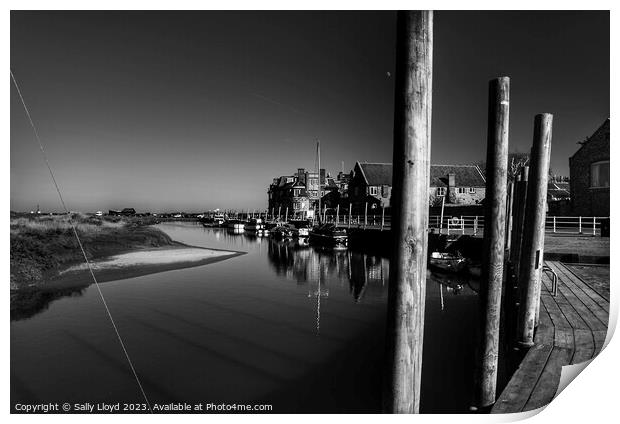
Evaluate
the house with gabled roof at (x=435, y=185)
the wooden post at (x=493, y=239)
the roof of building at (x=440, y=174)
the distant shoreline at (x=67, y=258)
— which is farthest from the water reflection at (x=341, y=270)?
the roof of building at (x=440, y=174)

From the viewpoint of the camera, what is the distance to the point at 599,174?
66.4 ft

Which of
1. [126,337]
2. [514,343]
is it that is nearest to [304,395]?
[514,343]

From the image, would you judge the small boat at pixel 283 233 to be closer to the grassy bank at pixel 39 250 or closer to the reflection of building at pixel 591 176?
the grassy bank at pixel 39 250

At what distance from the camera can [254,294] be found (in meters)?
14.8

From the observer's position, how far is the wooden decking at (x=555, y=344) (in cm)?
397

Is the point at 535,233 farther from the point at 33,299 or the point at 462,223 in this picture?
the point at 462,223

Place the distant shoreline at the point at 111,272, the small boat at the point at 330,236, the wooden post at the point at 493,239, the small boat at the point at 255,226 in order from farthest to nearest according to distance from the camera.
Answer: the small boat at the point at 255,226 → the small boat at the point at 330,236 → the distant shoreline at the point at 111,272 → the wooden post at the point at 493,239

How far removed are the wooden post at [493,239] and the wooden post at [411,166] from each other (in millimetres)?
2356

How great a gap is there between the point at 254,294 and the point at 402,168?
13086 millimetres

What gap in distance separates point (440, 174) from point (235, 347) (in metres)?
48.1

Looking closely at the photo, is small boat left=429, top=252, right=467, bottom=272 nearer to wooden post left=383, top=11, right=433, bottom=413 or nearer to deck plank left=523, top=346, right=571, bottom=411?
deck plank left=523, top=346, right=571, bottom=411

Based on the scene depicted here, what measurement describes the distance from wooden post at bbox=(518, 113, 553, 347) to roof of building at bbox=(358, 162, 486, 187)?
4537 cm

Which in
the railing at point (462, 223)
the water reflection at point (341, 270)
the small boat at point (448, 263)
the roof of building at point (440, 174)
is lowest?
the water reflection at point (341, 270)

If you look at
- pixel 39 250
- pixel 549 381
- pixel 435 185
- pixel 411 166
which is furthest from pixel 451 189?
pixel 411 166
